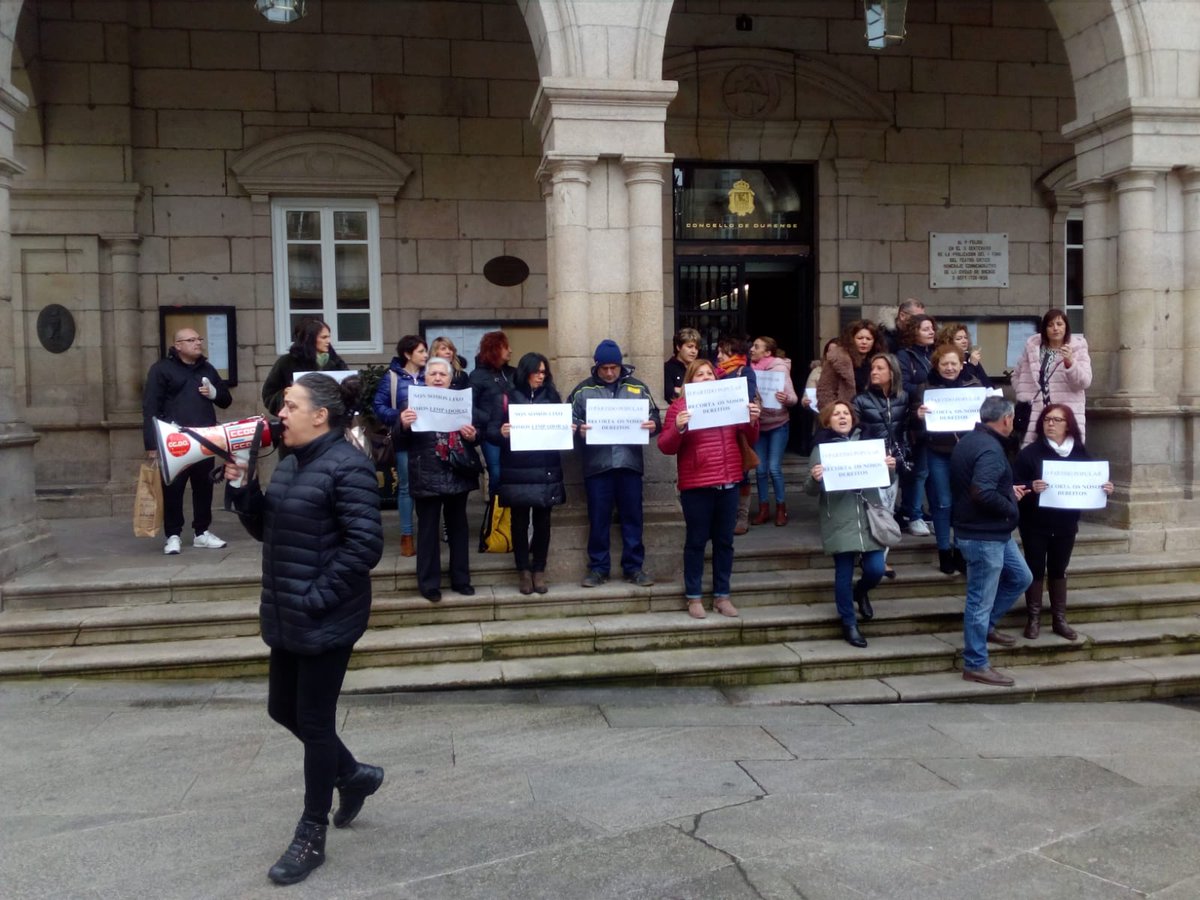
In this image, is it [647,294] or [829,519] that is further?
[647,294]

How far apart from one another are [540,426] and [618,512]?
995 mm

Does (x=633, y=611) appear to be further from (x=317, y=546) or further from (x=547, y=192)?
(x=317, y=546)

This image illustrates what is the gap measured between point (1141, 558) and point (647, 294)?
15.4ft

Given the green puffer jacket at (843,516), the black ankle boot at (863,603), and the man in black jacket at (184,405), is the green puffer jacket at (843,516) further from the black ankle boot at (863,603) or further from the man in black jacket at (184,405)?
the man in black jacket at (184,405)

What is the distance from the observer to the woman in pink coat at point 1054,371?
8.59 m

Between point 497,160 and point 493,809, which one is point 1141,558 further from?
point 497,160

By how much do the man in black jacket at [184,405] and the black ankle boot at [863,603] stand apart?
16.7ft

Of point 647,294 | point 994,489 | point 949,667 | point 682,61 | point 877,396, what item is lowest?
point 949,667

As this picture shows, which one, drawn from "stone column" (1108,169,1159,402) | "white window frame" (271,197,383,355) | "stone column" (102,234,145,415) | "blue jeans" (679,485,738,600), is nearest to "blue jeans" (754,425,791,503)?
"blue jeans" (679,485,738,600)

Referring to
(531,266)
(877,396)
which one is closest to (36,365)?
(531,266)

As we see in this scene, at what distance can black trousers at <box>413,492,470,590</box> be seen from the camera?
727 centimetres

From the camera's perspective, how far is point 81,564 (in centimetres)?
793

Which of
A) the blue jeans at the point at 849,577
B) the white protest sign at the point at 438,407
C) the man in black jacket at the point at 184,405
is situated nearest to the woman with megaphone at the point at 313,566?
the white protest sign at the point at 438,407

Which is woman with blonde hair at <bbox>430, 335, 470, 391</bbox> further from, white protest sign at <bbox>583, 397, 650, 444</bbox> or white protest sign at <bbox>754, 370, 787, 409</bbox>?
white protest sign at <bbox>754, 370, 787, 409</bbox>
